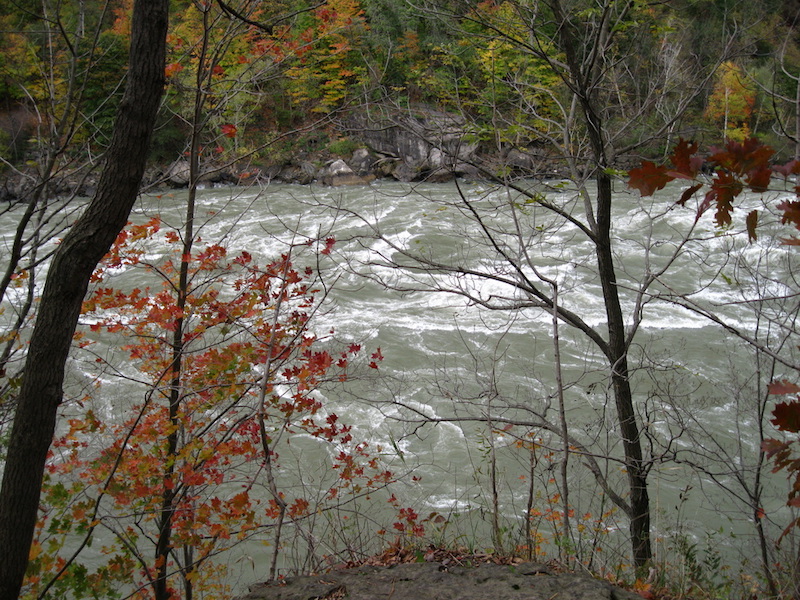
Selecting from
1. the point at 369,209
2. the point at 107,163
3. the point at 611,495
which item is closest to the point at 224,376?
the point at 107,163

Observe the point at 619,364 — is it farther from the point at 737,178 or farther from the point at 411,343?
the point at 411,343

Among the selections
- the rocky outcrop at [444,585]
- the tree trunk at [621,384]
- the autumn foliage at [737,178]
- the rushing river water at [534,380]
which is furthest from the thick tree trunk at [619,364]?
the autumn foliage at [737,178]

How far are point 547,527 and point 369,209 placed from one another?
11.6 metres

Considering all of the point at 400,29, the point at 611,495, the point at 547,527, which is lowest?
the point at 547,527

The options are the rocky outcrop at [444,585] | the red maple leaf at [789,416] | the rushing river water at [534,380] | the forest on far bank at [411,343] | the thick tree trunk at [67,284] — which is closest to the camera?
the red maple leaf at [789,416]

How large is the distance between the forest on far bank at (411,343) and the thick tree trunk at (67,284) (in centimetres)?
1

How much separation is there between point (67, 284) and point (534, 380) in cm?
698

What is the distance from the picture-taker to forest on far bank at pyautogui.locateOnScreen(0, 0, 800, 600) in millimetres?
2537

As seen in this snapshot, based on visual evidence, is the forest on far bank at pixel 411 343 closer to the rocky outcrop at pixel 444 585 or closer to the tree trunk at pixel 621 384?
the tree trunk at pixel 621 384

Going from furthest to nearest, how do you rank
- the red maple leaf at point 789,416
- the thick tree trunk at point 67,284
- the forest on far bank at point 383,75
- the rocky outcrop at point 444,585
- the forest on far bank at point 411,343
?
the forest on far bank at point 383,75, the rocky outcrop at point 444,585, the forest on far bank at point 411,343, the thick tree trunk at point 67,284, the red maple leaf at point 789,416

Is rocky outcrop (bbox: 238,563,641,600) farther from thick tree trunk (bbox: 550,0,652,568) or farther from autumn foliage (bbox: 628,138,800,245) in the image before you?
autumn foliage (bbox: 628,138,800,245)

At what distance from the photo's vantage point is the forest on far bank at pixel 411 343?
2.54 m

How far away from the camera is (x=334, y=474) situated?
675 cm

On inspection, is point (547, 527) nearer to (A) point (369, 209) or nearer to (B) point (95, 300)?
(B) point (95, 300)
